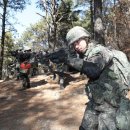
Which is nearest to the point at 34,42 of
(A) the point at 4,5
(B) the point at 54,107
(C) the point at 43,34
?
(C) the point at 43,34

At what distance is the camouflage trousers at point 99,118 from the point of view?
4.34 m

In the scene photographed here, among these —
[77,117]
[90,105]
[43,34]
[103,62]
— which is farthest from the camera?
[43,34]

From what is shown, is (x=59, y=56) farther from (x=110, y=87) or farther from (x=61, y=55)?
(x=110, y=87)

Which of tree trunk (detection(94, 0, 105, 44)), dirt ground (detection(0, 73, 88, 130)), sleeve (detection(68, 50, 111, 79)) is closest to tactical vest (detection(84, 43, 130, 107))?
sleeve (detection(68, 50, 111, 79))

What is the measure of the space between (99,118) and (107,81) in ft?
1.60

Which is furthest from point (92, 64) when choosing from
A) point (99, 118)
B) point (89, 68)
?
point (99, 118)

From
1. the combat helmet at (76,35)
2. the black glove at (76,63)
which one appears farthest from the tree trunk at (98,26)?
the black glove at (76,63)

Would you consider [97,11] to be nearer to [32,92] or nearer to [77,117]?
[32,92]

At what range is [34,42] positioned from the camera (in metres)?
57.4

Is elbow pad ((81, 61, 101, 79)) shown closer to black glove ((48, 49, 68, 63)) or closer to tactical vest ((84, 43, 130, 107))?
tactical vest ((84, 43, 130, 107))

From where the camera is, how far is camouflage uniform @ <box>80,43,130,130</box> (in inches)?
166

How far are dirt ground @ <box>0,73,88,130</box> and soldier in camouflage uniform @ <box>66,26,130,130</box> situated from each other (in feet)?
13.8

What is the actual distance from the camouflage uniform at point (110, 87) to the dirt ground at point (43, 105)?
420cm

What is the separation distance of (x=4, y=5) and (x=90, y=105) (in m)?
24.6
